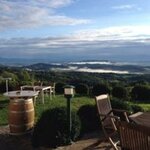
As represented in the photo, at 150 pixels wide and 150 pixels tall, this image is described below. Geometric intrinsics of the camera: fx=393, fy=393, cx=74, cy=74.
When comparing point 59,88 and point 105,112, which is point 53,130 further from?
point 59,88

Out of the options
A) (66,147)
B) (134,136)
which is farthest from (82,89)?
(134,136)

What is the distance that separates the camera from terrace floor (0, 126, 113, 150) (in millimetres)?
7254

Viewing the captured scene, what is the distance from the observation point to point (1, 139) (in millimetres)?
8328

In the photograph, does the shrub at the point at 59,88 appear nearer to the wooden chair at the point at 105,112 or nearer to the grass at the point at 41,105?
the grass at the point at 41,105

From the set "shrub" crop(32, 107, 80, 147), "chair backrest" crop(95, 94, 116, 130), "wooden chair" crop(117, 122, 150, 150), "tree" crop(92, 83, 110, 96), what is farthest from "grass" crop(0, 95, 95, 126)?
"wooden chair" crop(117, 122, 150, 150)

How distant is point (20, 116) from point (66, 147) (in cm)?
148

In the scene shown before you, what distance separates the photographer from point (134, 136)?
14.9ft

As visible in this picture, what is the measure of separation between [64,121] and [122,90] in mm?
10658

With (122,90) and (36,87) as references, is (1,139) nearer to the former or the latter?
(36,87)

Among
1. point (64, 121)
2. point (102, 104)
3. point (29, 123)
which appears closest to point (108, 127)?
point (102, 104)

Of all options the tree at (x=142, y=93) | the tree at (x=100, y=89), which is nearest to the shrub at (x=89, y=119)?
the tree at (x=100, y=89)

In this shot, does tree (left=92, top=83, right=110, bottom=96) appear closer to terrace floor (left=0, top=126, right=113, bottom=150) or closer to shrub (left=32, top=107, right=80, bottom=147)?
terrace floor (left=0, top=126, right=113, bottom=150)

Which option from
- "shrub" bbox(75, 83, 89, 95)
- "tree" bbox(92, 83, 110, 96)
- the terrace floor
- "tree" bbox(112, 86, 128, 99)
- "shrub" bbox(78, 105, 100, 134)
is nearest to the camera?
the terrace floor

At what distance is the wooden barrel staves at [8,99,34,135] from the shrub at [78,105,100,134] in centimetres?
117
